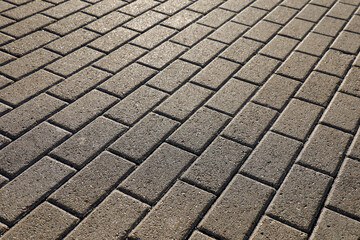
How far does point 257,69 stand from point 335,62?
0.83 metres

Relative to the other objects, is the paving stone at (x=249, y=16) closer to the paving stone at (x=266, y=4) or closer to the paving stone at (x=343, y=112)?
the paving stone at (x=266, y=4)

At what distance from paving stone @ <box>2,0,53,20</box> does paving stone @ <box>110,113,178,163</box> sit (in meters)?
2.27

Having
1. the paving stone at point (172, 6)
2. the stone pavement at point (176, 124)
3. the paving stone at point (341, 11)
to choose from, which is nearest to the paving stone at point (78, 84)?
the stone pavement at point (176, 124)

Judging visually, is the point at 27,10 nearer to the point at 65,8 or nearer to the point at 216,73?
the point at 65,8

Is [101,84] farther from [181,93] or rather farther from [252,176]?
[252,176]

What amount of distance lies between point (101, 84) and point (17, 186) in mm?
1235

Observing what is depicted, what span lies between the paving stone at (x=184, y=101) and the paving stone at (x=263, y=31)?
1.19 metres

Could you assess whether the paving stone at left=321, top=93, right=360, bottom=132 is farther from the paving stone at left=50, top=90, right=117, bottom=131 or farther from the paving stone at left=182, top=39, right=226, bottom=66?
the paving stone at left=50, top=90, right=117, bottom=131

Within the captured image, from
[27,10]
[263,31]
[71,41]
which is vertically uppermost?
[263,31]

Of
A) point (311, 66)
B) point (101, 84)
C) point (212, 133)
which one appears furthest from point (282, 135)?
point (101, 84)

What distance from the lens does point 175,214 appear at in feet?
8.08

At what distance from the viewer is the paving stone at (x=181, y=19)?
452 cm

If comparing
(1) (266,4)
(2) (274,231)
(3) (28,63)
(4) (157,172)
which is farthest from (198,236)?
(1) (266,4)

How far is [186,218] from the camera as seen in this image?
245 cm
